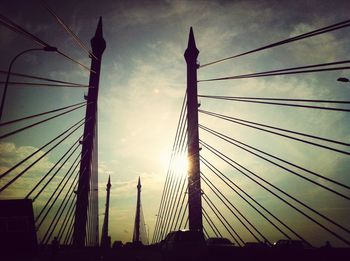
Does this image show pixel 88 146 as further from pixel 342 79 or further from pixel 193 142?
pixel 342 79

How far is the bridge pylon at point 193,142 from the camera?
60.5 feet

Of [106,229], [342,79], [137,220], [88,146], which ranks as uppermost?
[342,79]

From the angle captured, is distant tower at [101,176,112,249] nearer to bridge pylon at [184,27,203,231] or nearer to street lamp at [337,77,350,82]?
bridge pylon at [184,27,203,231]

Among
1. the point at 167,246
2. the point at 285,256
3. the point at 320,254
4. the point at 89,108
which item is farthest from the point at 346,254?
the point at 89,108

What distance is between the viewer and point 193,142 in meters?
19.7

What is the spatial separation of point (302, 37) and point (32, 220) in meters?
13.2

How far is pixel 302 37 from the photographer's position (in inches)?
540

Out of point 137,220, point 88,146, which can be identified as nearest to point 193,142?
point 88,146

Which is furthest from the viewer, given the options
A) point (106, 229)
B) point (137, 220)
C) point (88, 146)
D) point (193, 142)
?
point (137, 220)

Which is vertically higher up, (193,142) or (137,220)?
(193,142)

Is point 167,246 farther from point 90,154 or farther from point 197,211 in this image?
point 90,154

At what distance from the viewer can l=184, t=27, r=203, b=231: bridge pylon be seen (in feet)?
60.5

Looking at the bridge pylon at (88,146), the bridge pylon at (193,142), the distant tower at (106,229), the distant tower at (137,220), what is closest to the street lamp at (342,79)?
the bridge pylon at (193,142)

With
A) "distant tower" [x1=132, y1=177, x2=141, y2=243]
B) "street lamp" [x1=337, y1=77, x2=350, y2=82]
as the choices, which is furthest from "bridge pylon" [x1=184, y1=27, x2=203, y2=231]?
"distant tower" [x1=132, y1=177, x2=141, y2=243]
